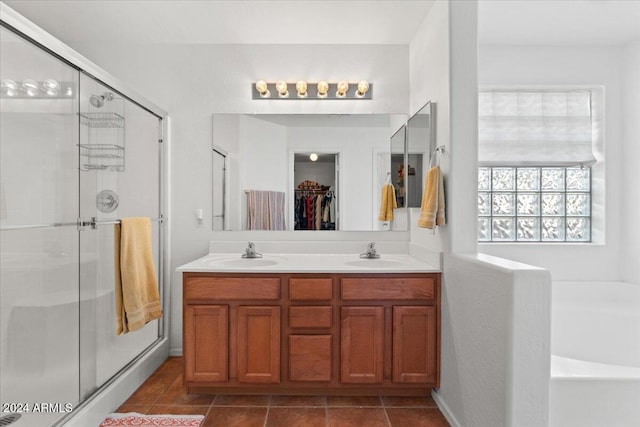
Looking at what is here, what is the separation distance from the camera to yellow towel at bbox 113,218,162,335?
215 cm

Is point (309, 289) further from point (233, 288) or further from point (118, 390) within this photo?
point (118, 390)

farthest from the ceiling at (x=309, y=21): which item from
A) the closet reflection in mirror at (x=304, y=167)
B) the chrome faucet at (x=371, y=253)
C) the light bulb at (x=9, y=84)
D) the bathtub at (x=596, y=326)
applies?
the bathtub at (x=596, y=326)

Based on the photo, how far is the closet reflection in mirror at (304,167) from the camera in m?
2.84

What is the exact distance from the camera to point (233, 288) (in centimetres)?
224

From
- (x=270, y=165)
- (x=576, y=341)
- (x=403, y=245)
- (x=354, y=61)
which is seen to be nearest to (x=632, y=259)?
(x=576, y=341)

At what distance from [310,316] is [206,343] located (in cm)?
68

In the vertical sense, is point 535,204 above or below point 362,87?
below

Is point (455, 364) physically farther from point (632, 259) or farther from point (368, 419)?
point (632, 259)

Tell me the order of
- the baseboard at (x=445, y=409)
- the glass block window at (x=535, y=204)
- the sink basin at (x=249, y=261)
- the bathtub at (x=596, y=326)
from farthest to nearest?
the glass block window at (x=535, y=204) < the sink basin at (x=249, y=261) < the bathtub at (x=596, y=326) < the baseboard at (x=445, y=409)

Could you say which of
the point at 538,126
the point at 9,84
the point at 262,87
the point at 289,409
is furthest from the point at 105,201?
the point at 538,126

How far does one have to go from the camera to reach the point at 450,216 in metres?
2.07

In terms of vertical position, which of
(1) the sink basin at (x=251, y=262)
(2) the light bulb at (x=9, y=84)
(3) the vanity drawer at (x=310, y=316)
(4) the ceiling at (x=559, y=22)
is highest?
(4) the ceiling at (x=559, y=22)

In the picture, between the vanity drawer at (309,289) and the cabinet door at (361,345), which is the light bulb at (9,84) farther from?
the cabinet door at (361,345)

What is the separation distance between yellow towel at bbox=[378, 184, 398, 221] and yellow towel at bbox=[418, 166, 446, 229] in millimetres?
704
